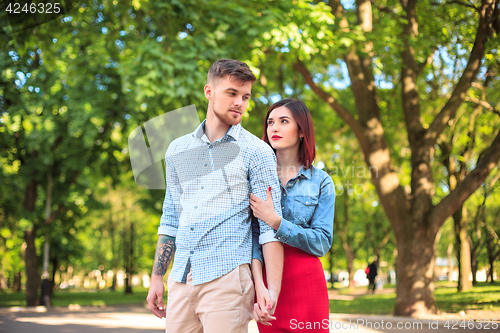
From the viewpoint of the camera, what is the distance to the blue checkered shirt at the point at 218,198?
2323 mm

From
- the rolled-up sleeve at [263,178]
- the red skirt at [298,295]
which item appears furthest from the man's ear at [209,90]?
the red skirt at [298,295]

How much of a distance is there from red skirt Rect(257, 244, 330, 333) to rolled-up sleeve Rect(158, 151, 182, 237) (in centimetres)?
68

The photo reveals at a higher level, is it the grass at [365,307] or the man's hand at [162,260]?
the man's hand at [162,260]

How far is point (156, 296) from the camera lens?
2619 millimetres

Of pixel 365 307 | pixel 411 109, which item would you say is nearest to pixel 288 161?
pixel 411 109

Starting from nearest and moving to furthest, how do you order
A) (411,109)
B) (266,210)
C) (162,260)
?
(266,210)
(162,260)
(411,109)

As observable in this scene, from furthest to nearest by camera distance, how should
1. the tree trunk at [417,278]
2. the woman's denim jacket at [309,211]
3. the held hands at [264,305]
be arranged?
1. the tree trunk at [417,278]
2. the woman's denim jacket at [309,211]
3. the held hands at [264,305]

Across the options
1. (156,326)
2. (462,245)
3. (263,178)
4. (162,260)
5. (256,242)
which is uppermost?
(263,178)

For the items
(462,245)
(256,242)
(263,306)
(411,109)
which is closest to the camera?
(263,306)

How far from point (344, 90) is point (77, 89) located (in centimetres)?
978

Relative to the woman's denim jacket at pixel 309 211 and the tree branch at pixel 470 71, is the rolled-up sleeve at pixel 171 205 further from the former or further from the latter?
the tree branch at pixel 470 71

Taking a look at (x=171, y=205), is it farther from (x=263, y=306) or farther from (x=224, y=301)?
(x=263, y=306)

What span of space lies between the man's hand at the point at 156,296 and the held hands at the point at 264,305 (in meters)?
0.64

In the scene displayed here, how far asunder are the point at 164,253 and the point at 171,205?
0.95 ft
